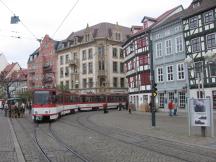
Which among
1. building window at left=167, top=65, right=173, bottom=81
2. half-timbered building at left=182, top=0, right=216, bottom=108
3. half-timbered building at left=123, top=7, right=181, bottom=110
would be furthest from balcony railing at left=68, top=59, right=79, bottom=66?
half-timbered building at left=182, top=0, right=216, bottom=108

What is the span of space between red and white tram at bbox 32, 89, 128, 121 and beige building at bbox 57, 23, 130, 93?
12410 mm

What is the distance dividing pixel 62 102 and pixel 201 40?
16.1 m

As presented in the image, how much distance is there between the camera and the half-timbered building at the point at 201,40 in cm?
3319

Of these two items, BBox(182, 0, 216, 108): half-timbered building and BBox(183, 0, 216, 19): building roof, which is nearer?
BBox(182, 0, 216, 108): half-timbered building

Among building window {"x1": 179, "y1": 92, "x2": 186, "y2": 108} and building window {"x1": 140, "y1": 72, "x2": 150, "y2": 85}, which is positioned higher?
building window {"x1": 140, "y1": 72, "x2": 150, "y2": 85}

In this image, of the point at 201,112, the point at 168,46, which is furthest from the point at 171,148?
the point at 168,46

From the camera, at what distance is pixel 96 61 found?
7144 cm

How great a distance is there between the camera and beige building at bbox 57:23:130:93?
70.8m

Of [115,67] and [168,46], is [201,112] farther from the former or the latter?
[115,67]

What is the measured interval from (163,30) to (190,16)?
5755 mm

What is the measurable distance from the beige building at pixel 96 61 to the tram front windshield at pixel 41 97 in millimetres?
42301

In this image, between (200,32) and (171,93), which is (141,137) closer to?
(200,32)

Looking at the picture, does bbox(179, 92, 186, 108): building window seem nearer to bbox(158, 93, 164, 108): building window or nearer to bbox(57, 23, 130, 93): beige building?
bbox(158, 93, 164, 108): building window

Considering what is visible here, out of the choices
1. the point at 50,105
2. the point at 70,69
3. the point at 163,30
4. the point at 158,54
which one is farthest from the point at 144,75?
the point at 70,69
